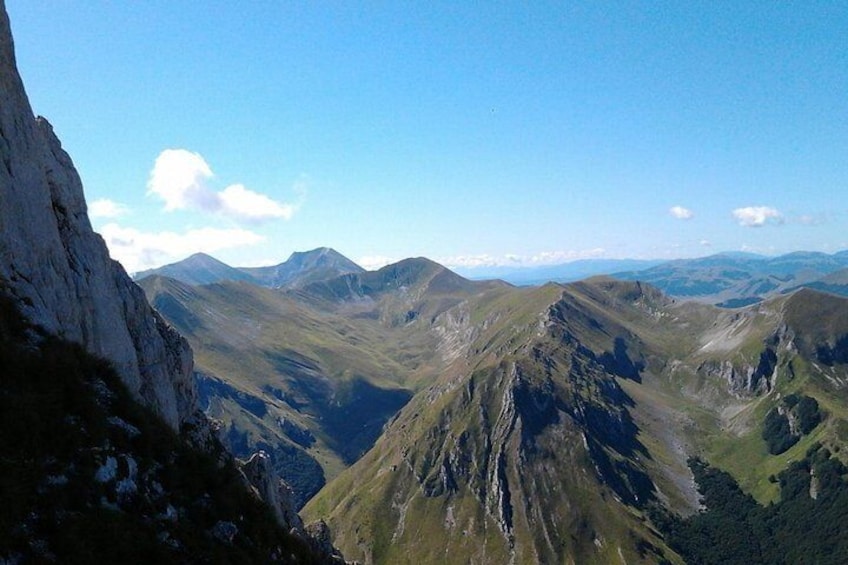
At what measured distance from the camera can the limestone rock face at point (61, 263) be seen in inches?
1180

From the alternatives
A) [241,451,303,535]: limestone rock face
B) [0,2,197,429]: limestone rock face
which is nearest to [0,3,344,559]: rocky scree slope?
[0,2,197,429]: limestone rock face

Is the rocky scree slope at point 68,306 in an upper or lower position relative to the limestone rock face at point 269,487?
upper

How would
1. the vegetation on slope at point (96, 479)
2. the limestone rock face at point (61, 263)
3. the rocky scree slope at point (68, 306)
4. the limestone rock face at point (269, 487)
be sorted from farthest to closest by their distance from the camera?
the limestone rock face at point (269, 487) < the limestone rock face at point (61, 263) < the rocky scree slope at point (68, 306) < the vegetation on slope at point (96, 479)

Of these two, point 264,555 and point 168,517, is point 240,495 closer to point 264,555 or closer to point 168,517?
point 264,555

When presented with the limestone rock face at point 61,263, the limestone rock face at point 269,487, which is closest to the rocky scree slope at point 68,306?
the limestone rock face at point 61,263

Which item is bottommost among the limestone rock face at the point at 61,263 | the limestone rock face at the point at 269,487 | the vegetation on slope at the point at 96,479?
the limestone rock face at the point at 269,487

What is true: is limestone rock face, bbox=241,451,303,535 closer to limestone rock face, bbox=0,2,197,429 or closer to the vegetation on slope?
limestone rock face, bbox=0,2,197,429

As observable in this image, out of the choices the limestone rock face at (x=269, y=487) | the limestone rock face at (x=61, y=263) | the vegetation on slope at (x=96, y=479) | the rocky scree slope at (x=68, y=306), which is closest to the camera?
the vegetation on slope at (x=96, y=479)

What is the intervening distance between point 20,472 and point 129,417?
25.0 ft

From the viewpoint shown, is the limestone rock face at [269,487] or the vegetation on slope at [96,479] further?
the limestone rock face at [269,487]

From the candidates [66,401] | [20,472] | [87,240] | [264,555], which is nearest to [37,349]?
[66,401]

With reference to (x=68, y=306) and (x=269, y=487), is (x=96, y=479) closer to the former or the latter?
(x=68, y=306)

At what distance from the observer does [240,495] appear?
29938 millimetres

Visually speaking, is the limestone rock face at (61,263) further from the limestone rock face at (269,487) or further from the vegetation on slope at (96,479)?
the limestone rock face at (269,487)
